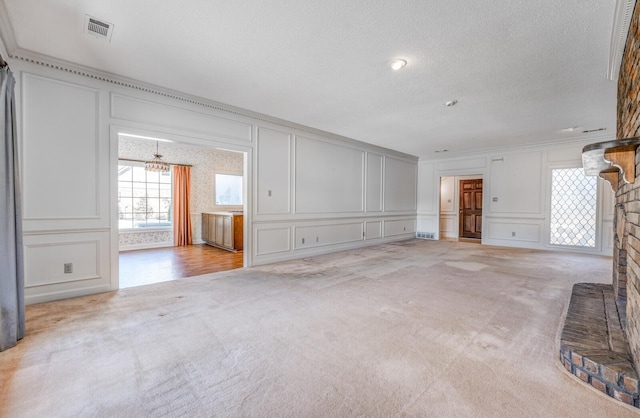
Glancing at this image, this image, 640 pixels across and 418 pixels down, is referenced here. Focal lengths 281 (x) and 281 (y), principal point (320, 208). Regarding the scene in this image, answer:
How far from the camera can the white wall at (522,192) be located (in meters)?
5.89

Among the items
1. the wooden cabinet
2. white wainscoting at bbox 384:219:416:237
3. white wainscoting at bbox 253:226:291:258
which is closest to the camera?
white wainscoting at bbox 253:226:291:258

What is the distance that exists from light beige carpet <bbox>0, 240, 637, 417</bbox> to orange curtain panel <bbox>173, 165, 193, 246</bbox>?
3969 millimetres

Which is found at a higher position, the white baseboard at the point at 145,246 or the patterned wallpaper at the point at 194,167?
the patterned wallpaper at the point at 194,167

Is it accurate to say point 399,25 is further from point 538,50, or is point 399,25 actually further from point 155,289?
point 155,289

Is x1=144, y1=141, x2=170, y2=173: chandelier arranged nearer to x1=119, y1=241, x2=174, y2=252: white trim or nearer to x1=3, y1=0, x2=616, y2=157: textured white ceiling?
x1=119, y1=241, x2=174, y2=252: white trim

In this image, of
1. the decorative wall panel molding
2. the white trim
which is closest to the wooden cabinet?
the white trim

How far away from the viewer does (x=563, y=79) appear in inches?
128

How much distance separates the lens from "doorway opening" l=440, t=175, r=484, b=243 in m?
8.99

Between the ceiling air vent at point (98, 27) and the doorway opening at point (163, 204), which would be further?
the doorway opening at point (163, 204)

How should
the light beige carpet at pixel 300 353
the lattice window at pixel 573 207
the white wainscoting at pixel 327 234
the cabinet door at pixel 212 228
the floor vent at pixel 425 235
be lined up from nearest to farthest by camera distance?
the light beige carpet at pixel 300 353 < the white wainscoting at pixel 327 234 < the lattice window at pixel 573 207 < the cabinet door at pixel 212 228 < the floor vent at pixel 425 235

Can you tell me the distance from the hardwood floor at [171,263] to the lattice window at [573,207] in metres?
7.02

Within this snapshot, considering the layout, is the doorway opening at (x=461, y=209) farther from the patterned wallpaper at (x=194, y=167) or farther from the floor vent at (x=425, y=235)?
the patterned wallpaper at (x=194, y=167)

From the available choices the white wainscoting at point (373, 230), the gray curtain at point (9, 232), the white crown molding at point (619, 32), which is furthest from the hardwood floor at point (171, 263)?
the white crown molding at point (619, 32)

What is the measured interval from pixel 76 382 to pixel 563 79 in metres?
5.23
